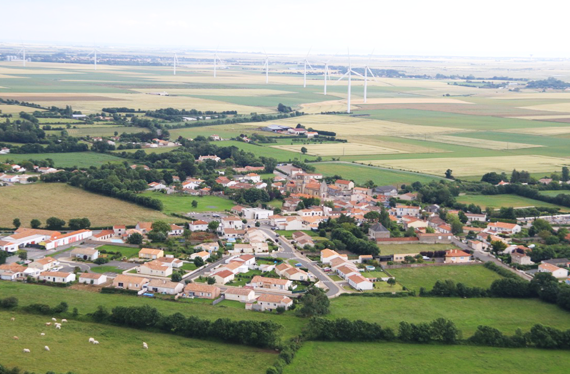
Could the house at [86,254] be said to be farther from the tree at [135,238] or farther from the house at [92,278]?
the house at [92,278]

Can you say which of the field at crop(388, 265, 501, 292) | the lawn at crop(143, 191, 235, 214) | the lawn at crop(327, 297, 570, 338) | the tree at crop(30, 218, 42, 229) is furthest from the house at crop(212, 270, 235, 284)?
the lawn at crop(143, 191, 235, 214)

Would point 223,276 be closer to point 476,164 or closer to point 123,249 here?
point 123,249

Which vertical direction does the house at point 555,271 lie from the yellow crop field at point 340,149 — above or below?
below

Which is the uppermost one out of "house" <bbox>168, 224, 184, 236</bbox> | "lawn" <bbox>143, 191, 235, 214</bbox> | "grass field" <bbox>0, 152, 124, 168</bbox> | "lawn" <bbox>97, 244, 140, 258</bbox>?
"grass field" <bbox>0, 152, 124, 168</bbox>

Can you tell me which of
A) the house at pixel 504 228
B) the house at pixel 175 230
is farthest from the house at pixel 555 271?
the house at pixel 175 230

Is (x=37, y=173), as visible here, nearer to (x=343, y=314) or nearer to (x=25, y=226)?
(x=25, y=226)

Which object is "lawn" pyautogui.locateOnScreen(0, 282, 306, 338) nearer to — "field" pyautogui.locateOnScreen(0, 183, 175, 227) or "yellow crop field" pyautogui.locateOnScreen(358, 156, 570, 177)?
"field" pyautogui.locateOnScreen(0, 183, 175, 227)
